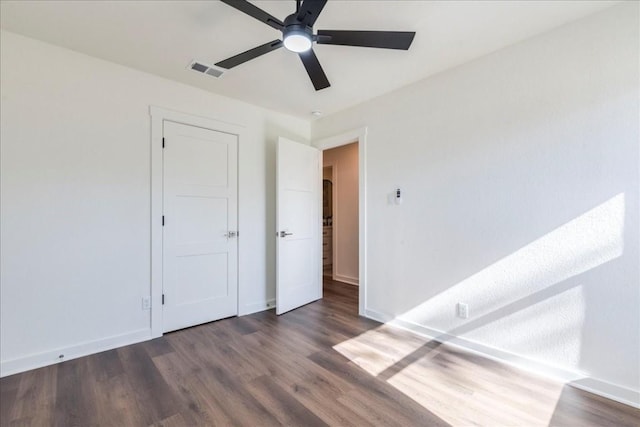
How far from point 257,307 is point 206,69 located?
2.67 metres

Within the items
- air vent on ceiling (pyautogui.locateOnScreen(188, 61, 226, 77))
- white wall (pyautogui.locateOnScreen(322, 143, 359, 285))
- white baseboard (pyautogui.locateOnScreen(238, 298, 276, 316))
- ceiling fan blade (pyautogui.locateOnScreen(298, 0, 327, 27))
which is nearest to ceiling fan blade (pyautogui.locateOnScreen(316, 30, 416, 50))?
ceiling fan blade (pyautogui.locateOnScreen(298, 0, 327, 27))

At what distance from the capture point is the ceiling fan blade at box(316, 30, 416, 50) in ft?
5.48

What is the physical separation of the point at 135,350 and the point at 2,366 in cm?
83

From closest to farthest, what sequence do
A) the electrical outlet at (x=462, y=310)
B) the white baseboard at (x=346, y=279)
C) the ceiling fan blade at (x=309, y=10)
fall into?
the ceiling fan blade at (x=309, y=10)
the electrical outlet at (x=462, y=310)
the white baseboard at (x=346, y=279)

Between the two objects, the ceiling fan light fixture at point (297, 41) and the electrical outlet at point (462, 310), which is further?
the electrical outlet at point (462, 310)

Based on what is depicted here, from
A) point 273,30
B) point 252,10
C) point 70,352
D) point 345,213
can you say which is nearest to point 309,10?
point 252,10

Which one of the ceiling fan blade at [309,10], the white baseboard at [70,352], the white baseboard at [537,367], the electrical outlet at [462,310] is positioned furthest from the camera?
the electrical outlet at [462,310]

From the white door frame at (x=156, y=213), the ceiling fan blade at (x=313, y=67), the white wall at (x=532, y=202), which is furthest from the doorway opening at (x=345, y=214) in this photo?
the ceiling fan blade at (x=313, y=67)

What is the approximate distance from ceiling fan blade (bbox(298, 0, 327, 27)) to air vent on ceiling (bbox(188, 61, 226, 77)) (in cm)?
140

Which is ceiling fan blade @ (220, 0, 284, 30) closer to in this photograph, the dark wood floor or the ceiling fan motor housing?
the ceiling fan motor housing

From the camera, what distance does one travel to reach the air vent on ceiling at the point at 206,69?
8.56 feet

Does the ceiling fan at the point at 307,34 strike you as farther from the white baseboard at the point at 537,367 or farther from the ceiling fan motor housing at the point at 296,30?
the white baseboard at the point at 537,367

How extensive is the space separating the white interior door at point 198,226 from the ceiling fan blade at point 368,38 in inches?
77.0

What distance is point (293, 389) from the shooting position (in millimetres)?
2002
